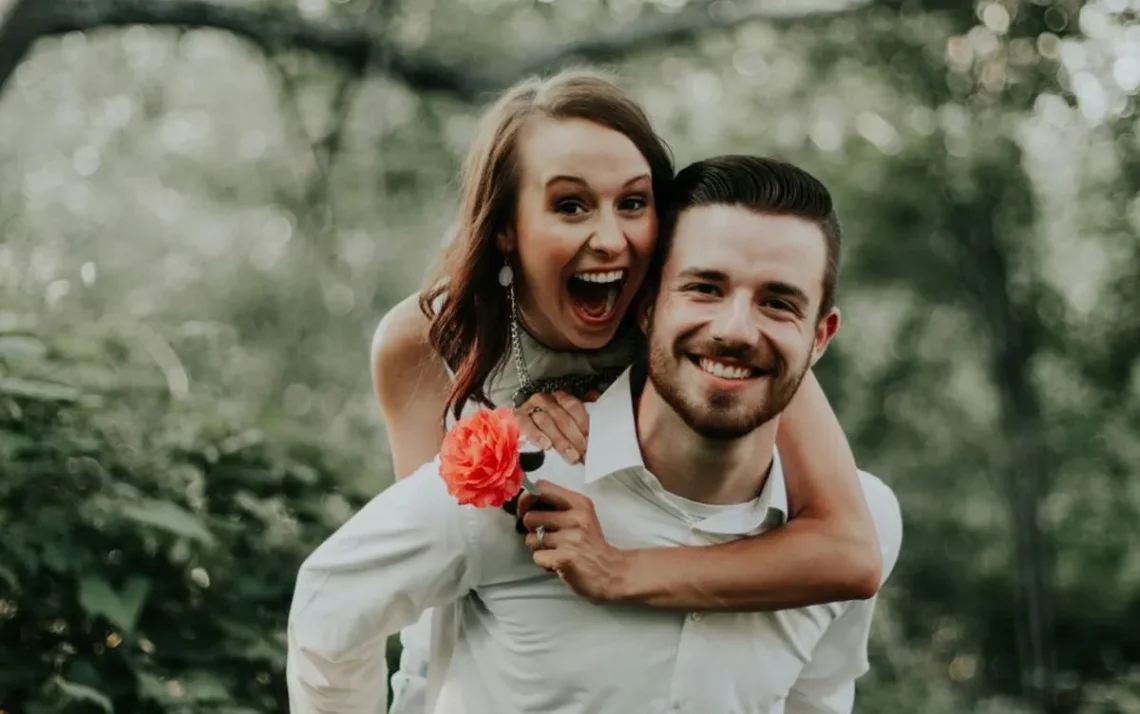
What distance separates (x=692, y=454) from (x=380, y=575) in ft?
1.68

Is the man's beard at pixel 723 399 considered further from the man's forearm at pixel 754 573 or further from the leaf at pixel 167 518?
the leaf at pixel 167 518

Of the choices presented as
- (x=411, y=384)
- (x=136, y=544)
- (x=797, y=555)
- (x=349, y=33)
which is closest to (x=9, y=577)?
(x=136, y=544)

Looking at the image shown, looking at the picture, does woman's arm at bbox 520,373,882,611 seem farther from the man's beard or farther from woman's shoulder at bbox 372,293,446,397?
woman's shoulder at bbox 372,293,446,397

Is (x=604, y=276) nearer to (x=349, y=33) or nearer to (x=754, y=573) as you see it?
(x=754, y=573)

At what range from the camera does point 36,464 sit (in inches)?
139

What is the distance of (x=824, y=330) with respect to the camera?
2354 millimetres

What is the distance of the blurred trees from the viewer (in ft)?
13.1

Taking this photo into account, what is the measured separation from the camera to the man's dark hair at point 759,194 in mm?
2229

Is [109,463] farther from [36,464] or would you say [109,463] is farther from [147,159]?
[147,159]

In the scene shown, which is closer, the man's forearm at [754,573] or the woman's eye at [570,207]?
the man's forearm at [754,573]

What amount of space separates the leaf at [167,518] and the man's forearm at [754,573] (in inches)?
61.3

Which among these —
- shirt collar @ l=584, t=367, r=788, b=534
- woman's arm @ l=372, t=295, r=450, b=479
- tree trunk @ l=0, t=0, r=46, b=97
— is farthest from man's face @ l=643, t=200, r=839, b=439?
tree trunk @ l=0, t=0, r=46, b=97

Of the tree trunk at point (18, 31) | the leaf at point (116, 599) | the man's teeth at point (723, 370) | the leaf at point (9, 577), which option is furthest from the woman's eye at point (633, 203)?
the tree trunk at point (18, 31)

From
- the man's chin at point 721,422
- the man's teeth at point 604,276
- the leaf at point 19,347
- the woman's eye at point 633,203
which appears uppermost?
the woman's eye at point 633,203
